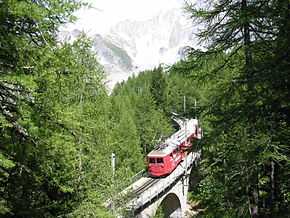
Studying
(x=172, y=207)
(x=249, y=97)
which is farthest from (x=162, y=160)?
(x=249, y=97)

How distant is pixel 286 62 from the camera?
6.21 m

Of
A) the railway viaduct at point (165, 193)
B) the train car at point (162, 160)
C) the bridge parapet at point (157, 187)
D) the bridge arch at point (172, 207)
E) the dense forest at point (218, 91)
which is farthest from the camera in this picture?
the bridge arch at point (172, 207)

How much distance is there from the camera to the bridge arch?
118 ft

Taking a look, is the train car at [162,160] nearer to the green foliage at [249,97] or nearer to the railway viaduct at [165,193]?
the railway viaduct at [165,193]

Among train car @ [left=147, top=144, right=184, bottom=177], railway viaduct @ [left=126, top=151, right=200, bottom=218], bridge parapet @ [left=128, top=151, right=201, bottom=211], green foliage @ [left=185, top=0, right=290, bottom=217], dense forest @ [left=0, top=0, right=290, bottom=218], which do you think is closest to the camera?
dense forest @ [left=0, top=0, right=290, bottom=218]

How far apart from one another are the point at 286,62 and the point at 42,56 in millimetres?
3505

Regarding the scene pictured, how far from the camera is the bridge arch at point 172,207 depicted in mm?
35938

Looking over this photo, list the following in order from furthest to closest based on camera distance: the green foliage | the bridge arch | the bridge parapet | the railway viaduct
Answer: the bridge arch
the railway viaduct
the bridge parapet
the green foliage

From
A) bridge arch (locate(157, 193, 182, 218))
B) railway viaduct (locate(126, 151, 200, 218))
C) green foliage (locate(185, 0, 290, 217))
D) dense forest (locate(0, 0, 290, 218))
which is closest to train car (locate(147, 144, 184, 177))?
railway viaduct (locate(126, 151, 200, 218))

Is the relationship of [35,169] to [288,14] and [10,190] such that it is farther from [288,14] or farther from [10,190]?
[288,14]

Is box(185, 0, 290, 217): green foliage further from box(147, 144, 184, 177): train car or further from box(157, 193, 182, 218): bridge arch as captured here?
box(157, 193, 182, 218): bridge arch

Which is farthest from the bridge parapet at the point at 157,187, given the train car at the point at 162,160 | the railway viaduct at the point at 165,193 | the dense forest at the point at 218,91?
the dense forest at the point at 218,91

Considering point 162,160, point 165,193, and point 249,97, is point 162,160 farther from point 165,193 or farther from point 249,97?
point 249,97

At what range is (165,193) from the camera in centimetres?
3231
